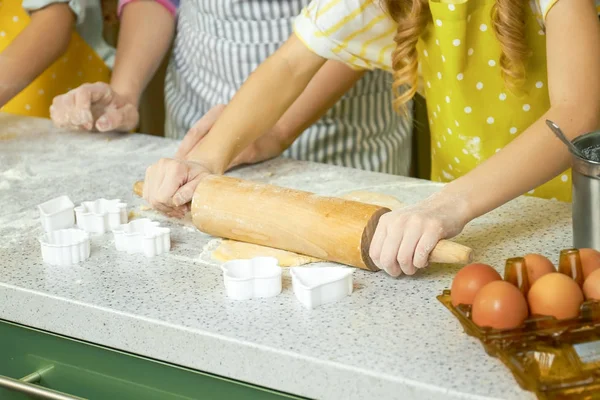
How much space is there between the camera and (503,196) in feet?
3.07

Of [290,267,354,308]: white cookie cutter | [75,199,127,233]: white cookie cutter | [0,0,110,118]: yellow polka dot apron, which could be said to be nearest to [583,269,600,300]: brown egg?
[290,267,354,308]: white cookie cutter

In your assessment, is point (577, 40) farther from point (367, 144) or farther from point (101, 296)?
point (367, 144)

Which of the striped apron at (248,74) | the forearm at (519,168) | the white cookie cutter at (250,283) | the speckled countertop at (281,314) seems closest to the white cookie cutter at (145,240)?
the speckled countertop at (281,314)

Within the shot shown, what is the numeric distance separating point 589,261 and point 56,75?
1477 millimetres

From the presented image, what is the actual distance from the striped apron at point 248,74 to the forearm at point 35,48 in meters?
0.25

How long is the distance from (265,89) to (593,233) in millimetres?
562

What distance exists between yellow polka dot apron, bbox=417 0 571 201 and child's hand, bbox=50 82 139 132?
560mm

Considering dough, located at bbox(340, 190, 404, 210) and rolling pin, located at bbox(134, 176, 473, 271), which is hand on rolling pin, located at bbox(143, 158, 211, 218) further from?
dough, located at bbox(340, 190, 404, 210)

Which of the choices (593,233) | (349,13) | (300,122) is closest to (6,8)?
(300,122)

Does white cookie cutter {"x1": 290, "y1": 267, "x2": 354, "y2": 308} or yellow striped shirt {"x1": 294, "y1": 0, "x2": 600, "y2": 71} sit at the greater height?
yellow striped shirt {"x1": 294, "y1": 0, "x2": 600, "y2": 71}

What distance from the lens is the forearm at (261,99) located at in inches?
48.3

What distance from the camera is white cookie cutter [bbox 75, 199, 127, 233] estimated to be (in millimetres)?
1073

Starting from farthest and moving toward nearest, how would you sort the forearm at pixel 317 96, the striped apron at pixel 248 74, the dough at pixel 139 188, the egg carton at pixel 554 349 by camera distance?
the striped apron at pixel 248 74 → the forearm at pixel 317 96 → the dough at pixel 139 188 → the egg carton at pixel 554 349

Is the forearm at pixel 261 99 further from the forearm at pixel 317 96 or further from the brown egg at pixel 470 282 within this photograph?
the brown egg at pixel 470 282
